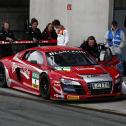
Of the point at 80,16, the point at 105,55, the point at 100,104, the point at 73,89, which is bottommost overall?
the point at 100,104

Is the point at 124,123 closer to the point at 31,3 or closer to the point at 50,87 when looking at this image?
the point at 50,87

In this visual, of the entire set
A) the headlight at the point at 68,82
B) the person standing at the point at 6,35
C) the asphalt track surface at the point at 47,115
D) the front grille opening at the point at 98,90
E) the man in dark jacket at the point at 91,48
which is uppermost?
the person standing at the point at 6,35

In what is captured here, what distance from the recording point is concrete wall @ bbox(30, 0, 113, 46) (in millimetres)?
21828

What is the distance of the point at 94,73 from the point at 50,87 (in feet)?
3.60

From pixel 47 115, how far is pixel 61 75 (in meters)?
2.22

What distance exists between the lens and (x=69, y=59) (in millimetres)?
15555

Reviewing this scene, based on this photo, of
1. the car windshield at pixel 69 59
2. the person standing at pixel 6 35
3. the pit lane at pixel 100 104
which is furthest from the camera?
the person standing at pixel 6 35

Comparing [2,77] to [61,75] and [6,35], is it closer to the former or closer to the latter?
[6,35]

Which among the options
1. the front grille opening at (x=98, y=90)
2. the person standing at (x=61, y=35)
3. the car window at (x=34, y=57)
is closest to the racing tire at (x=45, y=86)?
the car window at (x=34, y=57)

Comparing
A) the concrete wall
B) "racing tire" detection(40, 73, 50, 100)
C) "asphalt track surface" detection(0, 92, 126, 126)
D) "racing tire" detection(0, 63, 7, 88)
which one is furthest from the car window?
the concrete wall

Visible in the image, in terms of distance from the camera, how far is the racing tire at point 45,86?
48.4 ft

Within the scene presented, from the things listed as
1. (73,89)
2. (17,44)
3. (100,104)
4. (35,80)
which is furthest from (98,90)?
(17,44)

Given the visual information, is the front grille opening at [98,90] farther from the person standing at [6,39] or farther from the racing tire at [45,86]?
the person standing at [6,39]

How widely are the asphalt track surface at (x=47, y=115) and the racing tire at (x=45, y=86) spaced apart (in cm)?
19
